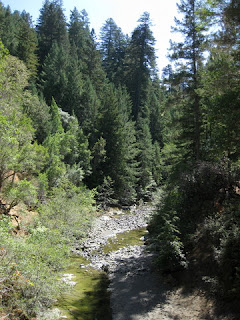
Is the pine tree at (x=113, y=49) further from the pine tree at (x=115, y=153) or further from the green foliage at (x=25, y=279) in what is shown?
the green foliage at (x=25, y=279)

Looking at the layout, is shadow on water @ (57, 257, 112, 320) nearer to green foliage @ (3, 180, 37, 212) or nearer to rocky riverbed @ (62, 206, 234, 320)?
rocky riverbed @ (62, 206, 234, 320)

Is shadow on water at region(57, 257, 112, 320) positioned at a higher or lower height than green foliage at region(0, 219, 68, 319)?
lower

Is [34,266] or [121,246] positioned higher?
[34,266]

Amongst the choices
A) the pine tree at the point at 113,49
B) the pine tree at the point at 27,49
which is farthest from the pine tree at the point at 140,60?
the pine tree at the point at 27,49

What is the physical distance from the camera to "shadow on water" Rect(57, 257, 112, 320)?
8695 millimetres

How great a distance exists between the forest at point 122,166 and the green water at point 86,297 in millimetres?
1189

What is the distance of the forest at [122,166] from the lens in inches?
320

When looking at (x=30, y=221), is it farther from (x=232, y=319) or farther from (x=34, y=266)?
(x=232, y=319)

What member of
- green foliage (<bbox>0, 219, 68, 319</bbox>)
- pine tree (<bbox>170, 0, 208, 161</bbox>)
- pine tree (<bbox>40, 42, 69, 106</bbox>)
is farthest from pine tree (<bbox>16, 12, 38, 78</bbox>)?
green foliage (<bbox>0, 219, 68, 319</bbox>)

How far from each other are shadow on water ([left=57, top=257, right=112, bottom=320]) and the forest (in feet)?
3.88

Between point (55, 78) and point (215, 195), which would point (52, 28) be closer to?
point (55, 78)

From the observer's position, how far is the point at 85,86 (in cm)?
3981

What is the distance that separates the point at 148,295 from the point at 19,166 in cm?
994

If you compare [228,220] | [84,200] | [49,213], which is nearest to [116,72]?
[84,200]
